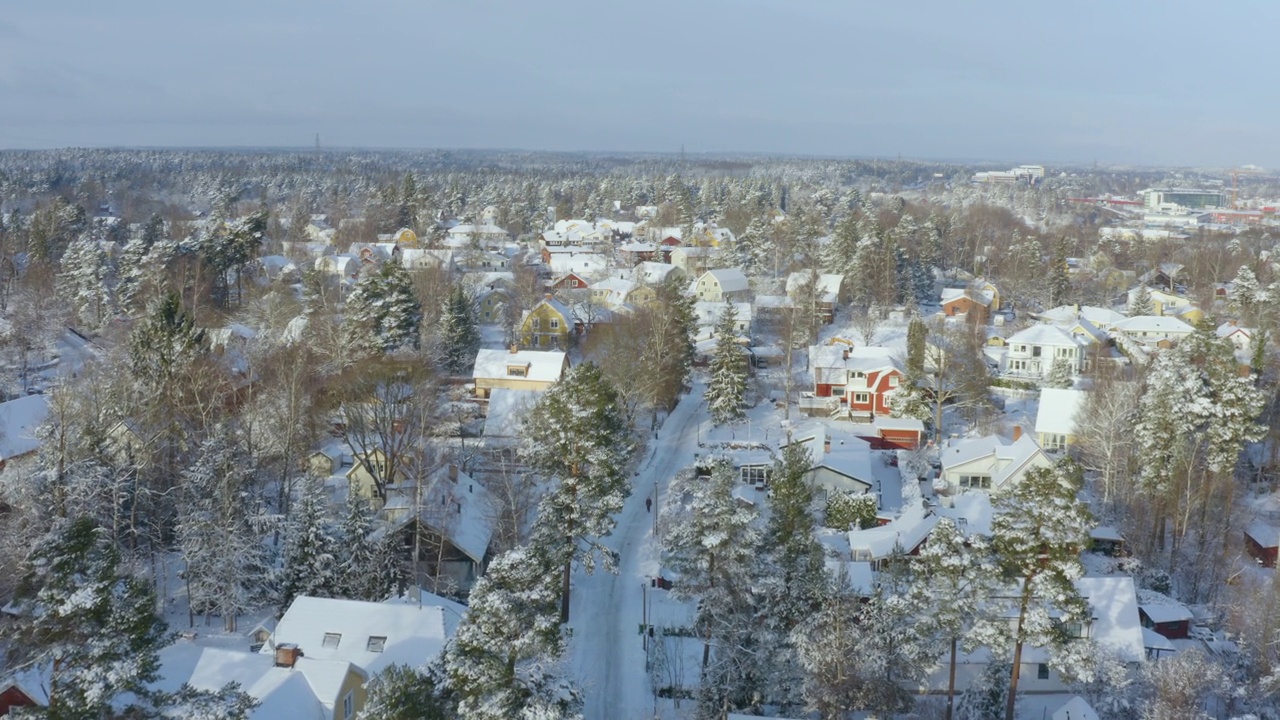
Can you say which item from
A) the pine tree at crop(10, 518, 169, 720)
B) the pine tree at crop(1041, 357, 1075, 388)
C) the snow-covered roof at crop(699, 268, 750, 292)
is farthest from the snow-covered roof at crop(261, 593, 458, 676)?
the snow-covered roof at crop(699, 268, 750, 292)

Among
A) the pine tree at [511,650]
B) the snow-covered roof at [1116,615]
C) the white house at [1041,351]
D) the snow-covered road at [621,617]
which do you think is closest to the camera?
the pine tree at [511,650]

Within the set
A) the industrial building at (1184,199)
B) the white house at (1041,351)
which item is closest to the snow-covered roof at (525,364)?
the white house at (1041,351)

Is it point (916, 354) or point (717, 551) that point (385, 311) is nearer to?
point (916, 354)

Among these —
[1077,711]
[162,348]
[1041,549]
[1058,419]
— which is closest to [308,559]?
[162,348]

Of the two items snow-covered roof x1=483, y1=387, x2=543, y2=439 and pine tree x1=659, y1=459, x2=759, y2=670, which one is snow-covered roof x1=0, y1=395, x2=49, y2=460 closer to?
snow-covered roof x1=483, y1=387, x2=543, y2=439

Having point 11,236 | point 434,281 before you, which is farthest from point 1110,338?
point 11,236

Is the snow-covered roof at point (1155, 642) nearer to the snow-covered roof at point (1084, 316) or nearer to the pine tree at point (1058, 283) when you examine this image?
the snow-covered roof at point (1084, 316)

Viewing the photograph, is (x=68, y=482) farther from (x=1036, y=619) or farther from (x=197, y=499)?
(x=1036, y=619)
